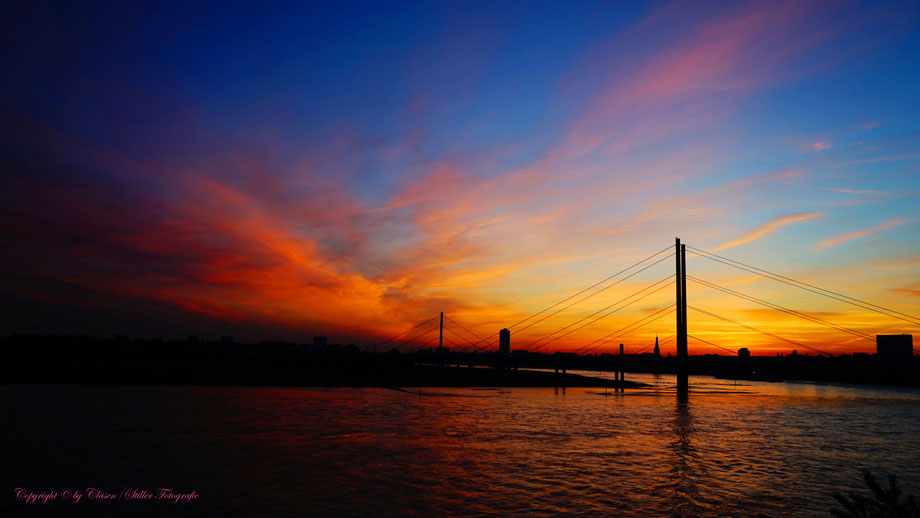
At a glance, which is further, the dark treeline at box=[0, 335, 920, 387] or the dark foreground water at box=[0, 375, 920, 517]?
the dark treeline at box=[0, 335, 920, 387]

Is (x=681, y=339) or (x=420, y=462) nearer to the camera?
(x=420, y=462)

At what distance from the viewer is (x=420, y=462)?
22000 mm

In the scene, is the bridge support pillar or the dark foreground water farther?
the bridge support pillar

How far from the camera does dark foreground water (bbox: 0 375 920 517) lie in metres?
15.7

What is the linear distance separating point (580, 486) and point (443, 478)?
4.63 meters

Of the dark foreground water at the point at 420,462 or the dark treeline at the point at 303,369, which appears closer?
the dark foreground water at the point at 420,462

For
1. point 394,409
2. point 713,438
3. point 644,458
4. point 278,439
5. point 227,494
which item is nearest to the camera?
point 227,494

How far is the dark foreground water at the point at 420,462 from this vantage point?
15.7m

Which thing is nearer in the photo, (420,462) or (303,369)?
(420,462)

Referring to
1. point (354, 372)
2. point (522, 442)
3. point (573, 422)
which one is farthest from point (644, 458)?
point (354, 372)

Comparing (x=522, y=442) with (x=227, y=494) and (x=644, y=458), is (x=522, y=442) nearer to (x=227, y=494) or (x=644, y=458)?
(x=644, y=458)

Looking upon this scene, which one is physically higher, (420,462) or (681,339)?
(681,339)

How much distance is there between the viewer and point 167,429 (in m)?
29.0

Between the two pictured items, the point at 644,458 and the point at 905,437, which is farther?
the point at 905,437
